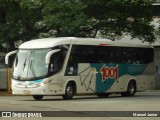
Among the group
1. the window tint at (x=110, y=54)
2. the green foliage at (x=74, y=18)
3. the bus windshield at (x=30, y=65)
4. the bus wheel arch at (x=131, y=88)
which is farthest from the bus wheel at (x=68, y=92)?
the green foliage at (x=74, y=18)

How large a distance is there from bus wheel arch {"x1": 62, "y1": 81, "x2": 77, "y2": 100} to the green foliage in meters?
5.74

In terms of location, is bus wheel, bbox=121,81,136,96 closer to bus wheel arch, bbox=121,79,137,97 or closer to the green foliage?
bus wheel arch, bbox=121,79,137,97

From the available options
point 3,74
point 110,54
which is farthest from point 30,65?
point 3,74

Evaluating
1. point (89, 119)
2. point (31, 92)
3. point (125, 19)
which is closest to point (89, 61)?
point (31, 92)

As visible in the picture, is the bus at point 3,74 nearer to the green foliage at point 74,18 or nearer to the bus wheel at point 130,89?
the green foliage at point 74,18

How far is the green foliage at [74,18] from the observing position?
3659cm

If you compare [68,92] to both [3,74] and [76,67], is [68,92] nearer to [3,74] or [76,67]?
[76,67]

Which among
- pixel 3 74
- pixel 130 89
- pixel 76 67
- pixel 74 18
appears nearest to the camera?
pixel 76 67

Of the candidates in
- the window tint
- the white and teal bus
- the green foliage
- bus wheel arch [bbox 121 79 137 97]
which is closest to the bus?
the green foliage

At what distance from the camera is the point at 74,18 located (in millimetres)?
36656

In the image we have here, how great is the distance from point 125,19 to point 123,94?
5.38 metres

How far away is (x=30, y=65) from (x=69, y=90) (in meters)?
2.35

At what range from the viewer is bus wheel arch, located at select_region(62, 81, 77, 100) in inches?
1212

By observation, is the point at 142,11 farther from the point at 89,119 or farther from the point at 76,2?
the point at 89,119
